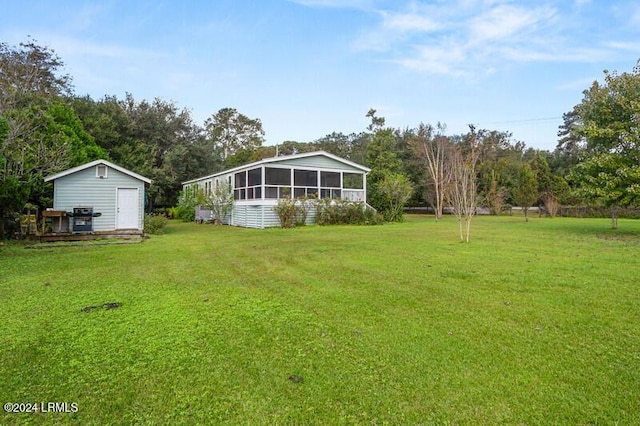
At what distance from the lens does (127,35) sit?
42.0ft

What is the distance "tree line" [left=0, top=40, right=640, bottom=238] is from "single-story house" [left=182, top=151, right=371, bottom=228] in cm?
346

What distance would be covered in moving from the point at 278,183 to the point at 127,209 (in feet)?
26.4

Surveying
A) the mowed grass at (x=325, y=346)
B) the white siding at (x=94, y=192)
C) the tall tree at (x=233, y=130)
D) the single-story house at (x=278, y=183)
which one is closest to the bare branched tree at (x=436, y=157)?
the single-story house at (x=278, y=183)

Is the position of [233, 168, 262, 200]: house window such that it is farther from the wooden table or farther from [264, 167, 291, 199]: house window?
the wooden table

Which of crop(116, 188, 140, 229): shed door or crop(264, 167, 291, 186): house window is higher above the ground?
crop(264, 167, 291, 186): house window

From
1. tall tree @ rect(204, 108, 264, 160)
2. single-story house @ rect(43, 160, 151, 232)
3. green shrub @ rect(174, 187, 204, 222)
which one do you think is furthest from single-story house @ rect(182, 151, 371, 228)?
tall tree @ rect(204, 108, 264, 160)

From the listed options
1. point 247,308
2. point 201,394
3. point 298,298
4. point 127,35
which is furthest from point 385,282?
point 127,35

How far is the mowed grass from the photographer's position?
7.09 feet

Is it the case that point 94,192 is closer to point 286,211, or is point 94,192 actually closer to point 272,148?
point 286,211

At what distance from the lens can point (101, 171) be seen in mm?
12680

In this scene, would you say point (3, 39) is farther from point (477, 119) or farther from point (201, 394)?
point (477, 119)

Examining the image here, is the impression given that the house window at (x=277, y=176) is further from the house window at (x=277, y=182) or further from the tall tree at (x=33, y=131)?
the tall tree at (x=33, y=131)

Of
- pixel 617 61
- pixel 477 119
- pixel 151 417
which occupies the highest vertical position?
pixel 477 119

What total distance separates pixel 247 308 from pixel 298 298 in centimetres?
72
